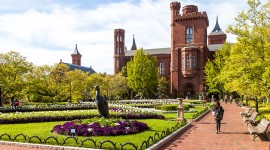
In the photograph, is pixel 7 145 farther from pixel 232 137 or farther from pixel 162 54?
pixel 162 54

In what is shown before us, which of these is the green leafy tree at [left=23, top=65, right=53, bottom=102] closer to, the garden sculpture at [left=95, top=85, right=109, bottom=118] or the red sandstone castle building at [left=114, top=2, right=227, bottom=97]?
the garden sculpture at [left=95, top=85, right=109, bottom=118]

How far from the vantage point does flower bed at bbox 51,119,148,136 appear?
1155cm

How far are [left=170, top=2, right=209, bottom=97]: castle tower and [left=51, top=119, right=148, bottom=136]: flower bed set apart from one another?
42394mm

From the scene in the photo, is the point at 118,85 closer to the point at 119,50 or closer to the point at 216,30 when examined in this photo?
the point at 119,50

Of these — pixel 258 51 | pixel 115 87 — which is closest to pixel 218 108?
pixel 258 51

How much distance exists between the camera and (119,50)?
71.2 metres

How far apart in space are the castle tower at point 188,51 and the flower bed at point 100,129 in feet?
139

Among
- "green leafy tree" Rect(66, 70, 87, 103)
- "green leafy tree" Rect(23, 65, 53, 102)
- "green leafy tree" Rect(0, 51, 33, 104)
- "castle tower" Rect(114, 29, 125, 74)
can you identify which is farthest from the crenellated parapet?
"green leafy tree" Rect(0, 51, 33, 104)

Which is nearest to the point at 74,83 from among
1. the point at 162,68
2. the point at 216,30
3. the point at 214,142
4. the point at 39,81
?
the point at 39,81

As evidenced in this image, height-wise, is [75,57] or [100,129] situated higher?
[75,57]

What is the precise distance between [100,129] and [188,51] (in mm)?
43914

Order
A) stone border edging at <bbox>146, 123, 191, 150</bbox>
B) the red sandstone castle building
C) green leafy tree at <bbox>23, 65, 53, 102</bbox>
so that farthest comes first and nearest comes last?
the red sandstone castle building → green leafy tree at <bbox>23, 65, 53, 102</bbox> → stone border edging at <bbox>146, 123, 191, 150</bbox>

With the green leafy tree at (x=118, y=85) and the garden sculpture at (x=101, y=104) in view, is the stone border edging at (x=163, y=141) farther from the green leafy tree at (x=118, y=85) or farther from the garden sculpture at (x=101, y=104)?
the green leafy tree at (x=118, y=85)

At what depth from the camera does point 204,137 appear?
11742 mm
